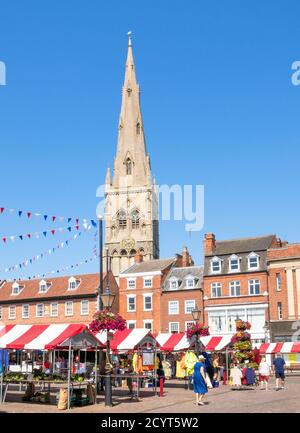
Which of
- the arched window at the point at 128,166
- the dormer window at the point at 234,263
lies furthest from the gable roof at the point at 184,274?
the arched window at the point at 128,166

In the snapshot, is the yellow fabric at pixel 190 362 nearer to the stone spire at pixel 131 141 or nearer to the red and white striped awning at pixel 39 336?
the red and white striped awning at pixel 39 336

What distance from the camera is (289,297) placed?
55.6m

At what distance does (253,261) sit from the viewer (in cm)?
5922

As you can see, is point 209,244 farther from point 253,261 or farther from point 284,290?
point 284,290

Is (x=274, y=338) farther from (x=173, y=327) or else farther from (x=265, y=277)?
(x=173, y=327)

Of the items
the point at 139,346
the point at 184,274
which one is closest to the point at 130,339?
the point at 139,346

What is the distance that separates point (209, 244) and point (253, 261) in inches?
221

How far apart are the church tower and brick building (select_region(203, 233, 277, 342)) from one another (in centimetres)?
3763

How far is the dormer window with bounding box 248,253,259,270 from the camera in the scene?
2322 inches

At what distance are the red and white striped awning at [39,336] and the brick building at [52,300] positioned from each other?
128 ft

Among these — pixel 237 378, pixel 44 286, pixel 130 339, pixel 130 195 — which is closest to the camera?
pixel 237 378

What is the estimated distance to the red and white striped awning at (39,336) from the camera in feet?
72.3

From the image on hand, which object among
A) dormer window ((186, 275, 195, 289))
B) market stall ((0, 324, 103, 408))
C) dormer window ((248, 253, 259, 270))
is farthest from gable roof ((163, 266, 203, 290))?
market stall ((0, 324, 103, 408))
